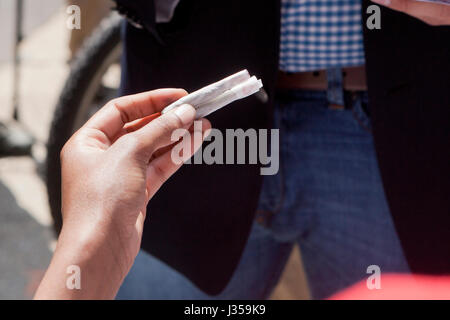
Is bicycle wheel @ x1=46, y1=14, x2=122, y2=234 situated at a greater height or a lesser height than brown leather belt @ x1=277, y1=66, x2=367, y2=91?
lesser

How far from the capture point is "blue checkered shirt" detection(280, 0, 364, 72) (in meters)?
0.83

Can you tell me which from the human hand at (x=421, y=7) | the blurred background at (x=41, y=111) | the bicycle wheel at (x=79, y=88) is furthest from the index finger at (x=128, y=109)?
the bicycle wheel at (x=79, y=88)

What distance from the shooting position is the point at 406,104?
761 mm

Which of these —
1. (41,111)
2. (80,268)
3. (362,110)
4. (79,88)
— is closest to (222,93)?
(80,268)

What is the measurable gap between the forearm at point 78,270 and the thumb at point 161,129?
98mm

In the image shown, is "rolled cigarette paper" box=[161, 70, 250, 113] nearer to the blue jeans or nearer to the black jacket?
the black jacket

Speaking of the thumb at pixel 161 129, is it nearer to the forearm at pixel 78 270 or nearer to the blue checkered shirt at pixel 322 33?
the forearm at pixel 78 270

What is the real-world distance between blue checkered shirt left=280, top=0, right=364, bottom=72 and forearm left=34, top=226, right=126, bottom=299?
0.47 metres

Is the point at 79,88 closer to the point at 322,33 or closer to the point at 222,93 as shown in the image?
the point at 322,33

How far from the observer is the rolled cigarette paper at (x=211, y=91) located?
0.59m

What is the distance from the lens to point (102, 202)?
0.52 meters

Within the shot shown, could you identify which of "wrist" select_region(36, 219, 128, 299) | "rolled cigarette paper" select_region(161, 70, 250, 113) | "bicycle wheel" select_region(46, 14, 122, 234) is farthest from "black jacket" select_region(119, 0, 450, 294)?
"bicycle wheel" select_region(46, 14, 122, 234)
